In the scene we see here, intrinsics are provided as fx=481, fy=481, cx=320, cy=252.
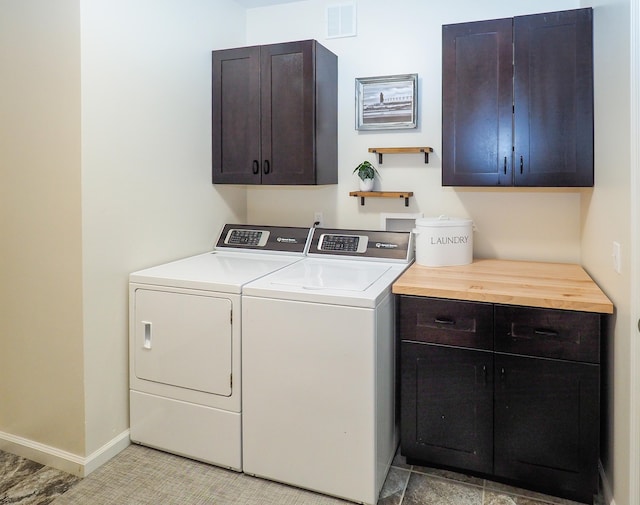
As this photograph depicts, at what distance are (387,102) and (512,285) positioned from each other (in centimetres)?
A: 138

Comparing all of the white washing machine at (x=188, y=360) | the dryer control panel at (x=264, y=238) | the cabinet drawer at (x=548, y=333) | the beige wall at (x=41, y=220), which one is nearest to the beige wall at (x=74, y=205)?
the beige wall at (x=41, y=220)

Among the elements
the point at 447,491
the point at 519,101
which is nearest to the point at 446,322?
the point at 447,491

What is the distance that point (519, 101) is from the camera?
2.34 metres

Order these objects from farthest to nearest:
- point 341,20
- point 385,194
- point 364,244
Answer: point 341,20
point 385,194
point 364,244

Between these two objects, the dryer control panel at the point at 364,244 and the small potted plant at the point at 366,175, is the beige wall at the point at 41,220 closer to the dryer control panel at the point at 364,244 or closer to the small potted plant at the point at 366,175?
the dryer control panel at the point at 364,244

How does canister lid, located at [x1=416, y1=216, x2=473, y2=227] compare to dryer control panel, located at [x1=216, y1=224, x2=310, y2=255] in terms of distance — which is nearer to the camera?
canister lid, located at [x1=416, y1=216, x2=473, y2=227]

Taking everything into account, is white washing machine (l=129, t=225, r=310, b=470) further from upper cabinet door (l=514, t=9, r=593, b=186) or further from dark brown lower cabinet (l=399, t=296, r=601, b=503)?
upper cabinet door (l=514, t=9, r=593, b=186)

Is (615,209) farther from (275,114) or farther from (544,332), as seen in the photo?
(275,114)

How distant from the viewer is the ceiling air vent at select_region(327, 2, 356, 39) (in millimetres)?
2961

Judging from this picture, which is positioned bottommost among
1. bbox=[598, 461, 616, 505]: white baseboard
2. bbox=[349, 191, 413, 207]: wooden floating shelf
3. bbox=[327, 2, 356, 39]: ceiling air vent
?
bbox=[598, 461, 616, 505]: white baseboard

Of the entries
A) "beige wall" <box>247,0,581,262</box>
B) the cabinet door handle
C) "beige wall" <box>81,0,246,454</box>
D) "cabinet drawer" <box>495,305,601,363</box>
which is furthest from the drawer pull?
"beige wall" <box>81,0,246,454</box>

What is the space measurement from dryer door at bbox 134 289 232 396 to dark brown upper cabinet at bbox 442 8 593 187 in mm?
1379

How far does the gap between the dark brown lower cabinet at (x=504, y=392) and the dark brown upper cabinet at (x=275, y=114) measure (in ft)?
3.71

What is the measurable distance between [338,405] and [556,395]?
0.89m
